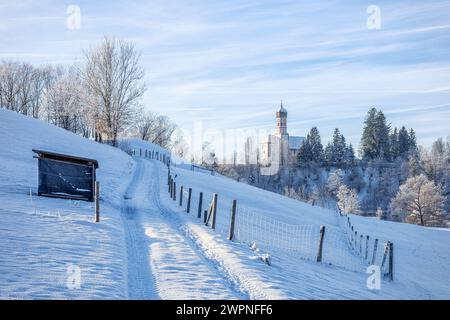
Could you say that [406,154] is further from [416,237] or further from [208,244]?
[208,244]

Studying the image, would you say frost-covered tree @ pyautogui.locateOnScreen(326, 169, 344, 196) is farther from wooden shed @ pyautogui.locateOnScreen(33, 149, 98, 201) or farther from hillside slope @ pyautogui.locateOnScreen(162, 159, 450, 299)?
wooden shed @ pyautogui.locateOnScreen(33, 149, 98, 201)

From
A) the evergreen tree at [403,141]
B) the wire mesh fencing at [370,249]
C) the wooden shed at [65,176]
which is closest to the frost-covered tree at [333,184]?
the evergreen tree at [403,141]

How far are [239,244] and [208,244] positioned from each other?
144 cm

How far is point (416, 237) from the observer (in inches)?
1433

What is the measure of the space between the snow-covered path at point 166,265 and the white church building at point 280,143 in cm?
12322

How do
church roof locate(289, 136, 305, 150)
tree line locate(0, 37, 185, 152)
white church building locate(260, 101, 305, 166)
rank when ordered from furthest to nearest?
church roof locate(289, 136, 305, 150) → white church building locate(260, 101, 305, 166) → tree line locate(0, 37, 185, 152)

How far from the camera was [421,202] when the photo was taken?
2714 inches

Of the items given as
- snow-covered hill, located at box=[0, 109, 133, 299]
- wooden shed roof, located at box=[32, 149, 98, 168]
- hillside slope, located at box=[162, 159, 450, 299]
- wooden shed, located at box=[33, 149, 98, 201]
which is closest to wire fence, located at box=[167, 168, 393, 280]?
hillside slope, located at box=[162, 159, 450, 299]

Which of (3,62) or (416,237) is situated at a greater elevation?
(3,62)

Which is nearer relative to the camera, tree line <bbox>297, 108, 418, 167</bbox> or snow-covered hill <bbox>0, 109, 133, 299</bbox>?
snow-covered hill <bbox>0, 109, 133, 299</bbox>

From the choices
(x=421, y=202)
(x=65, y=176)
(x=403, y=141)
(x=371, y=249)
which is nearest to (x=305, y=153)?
(x=403, y=141)

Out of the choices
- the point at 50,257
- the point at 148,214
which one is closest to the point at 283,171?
the point at 148,214

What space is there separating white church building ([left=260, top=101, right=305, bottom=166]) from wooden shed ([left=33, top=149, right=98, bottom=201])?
119328 millimetres

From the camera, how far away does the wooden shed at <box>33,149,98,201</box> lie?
61.4ft
